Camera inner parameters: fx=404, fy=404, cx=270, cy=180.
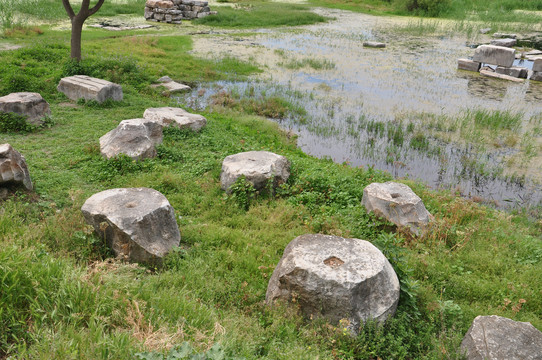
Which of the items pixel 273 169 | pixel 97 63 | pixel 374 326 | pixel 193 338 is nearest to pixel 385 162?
pixel 273 169

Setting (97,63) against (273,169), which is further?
(97,63)

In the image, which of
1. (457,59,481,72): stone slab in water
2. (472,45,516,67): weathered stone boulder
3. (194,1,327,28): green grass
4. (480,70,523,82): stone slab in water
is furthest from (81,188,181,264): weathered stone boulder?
(194,1,327,28): green grass

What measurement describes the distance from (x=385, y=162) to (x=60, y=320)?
8627 millimetres

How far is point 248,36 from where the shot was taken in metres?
25.0

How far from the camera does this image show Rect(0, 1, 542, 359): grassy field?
3.28 meters

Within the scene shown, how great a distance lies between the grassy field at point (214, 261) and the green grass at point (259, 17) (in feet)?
64.8

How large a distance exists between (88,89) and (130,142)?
14.0 ft

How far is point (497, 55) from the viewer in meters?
18.7

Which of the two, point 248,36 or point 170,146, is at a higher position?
point 248,36

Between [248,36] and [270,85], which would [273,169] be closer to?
[270,85]

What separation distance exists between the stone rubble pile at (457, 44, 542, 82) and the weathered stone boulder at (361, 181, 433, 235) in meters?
14.6

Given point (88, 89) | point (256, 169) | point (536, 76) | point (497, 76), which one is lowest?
point (256, 169)

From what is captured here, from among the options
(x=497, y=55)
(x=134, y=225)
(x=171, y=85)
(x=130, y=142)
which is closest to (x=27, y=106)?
(x=130, y=142)

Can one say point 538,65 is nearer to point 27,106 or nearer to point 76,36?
point 76,36
